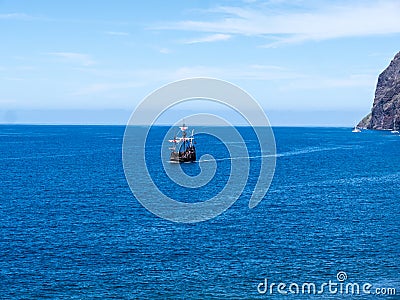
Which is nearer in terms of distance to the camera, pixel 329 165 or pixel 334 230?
pixel 334 230

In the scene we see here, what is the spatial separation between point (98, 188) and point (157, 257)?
55.6 meters

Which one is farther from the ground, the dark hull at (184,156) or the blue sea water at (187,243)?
the dark hull at (184,156)

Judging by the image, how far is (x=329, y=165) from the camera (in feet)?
578

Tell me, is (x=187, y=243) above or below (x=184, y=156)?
below

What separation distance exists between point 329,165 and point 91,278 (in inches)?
5095

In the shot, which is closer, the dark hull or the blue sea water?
the blue sea water

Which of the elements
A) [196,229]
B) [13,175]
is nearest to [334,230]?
[196,229]

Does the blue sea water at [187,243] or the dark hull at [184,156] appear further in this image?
the dark hull at [184,156]

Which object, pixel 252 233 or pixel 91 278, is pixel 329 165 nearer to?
pixel 252 233

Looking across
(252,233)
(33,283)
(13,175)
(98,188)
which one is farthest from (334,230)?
(13,175)

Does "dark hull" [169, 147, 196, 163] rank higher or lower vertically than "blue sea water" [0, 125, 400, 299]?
higher

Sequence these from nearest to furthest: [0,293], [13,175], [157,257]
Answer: [0,293]
[157,257]
[13,175]

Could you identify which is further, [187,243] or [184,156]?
[184,156]

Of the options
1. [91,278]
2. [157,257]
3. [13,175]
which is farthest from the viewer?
[13,175]
